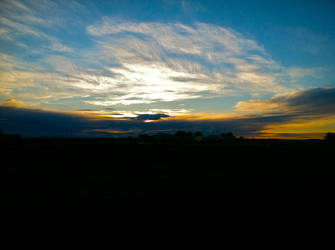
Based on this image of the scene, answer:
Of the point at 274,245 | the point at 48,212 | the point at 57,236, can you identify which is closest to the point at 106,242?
the point at 57,236

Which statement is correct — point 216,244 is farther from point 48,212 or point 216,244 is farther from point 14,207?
point 14,207

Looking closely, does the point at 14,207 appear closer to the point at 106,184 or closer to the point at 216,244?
the point at 106,184

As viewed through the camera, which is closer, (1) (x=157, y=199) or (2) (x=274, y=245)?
(2) (x=274, y=245)

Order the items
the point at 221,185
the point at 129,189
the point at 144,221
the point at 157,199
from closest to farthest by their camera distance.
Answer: the point at 144,221 < the point at 157,199 < the point at 129,189 < the point at 221,185

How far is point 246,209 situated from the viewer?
1447cm

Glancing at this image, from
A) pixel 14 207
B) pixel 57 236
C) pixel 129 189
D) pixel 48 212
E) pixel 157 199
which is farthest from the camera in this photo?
pixel 129 189

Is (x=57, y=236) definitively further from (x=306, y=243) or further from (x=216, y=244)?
(x=306, y=243)

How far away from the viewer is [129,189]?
Answer: 2056cm

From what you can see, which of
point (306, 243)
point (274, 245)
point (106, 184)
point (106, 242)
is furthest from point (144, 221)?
point (106, 184)

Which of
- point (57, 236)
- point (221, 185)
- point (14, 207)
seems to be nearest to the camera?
point (57, 236)

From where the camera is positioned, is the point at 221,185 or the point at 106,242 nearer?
the point at 106,242

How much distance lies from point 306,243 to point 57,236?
38.6ft

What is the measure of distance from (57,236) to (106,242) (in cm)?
266

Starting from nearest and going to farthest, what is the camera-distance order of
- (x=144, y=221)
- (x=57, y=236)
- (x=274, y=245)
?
(x=274, y=245)
(x=57, y=236)
(x=144, y=221)
